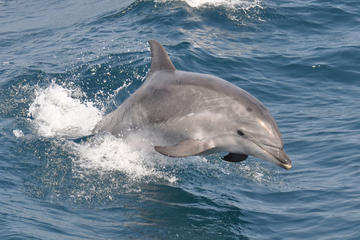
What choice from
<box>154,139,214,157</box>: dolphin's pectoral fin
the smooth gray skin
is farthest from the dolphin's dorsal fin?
<box>154,139,214,157</box>: dolphin's pectoral fin

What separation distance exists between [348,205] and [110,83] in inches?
331

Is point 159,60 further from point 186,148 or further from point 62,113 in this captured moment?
point 62,113

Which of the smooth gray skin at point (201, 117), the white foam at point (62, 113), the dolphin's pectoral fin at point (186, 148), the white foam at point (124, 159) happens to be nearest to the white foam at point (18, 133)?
the white foam at point (62, 113)

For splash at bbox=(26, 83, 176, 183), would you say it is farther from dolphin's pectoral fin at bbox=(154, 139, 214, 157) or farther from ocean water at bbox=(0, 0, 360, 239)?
dolphin's pectoral fin at bbox=(154, 139, 214, 157)

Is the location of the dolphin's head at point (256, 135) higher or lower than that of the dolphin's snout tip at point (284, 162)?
higher

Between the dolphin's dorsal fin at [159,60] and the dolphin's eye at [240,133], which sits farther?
the dolphin's dorsal fin at [159,60]

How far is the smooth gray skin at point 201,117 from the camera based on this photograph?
297 inches

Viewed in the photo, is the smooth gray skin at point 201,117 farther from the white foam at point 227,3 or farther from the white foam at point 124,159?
the white foam at point 227,3

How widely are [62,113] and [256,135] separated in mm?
6838

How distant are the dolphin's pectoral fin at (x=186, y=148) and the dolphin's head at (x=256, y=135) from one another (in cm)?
38

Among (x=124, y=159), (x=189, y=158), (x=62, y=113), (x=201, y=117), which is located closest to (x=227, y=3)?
(x=62, y=113)

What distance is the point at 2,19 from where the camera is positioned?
27922mm

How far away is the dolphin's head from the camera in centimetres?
736

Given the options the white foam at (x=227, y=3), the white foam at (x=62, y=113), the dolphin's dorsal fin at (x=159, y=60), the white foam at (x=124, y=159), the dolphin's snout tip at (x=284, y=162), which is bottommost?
the white foam at (x=62, y=113)
